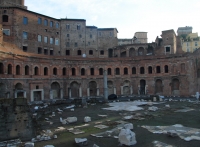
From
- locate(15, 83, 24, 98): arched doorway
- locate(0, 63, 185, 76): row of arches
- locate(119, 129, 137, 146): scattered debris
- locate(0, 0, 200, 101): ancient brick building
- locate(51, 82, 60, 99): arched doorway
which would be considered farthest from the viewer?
locate(51, 82, 60, 99): arched doorway

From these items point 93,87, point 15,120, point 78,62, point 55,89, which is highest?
point 78,62

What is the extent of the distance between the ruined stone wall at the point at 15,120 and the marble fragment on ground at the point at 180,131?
8.44m

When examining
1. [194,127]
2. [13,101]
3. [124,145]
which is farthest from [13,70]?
[194,127]

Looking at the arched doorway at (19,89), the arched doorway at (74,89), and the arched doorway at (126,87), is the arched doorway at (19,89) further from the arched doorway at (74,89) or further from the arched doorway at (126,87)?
the arched doorway at (126,87)

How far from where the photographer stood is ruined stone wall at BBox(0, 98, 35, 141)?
1140 cm

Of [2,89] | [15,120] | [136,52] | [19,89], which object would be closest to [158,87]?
[136,52]

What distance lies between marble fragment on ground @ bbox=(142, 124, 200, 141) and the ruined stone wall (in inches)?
332

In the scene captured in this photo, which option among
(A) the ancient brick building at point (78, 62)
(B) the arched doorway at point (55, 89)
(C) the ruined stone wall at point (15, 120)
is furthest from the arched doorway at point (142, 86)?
(C) the ruined stone wall at point (15, 120)

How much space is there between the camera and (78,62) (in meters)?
38.0

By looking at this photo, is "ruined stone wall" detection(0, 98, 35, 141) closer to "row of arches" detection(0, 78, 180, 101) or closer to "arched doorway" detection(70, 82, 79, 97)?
"row of arches" detection(0, 78, 180, 101)

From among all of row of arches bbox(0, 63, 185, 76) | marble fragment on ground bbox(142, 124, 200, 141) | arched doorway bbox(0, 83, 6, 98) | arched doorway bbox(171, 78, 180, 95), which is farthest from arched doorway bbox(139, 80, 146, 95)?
arched doorway bbox(0, 83, 6, 98)

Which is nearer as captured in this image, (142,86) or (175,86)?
(175,86)

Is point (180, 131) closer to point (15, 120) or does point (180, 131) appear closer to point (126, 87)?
point (15, 120)

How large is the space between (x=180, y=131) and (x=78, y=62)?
2796 cm
